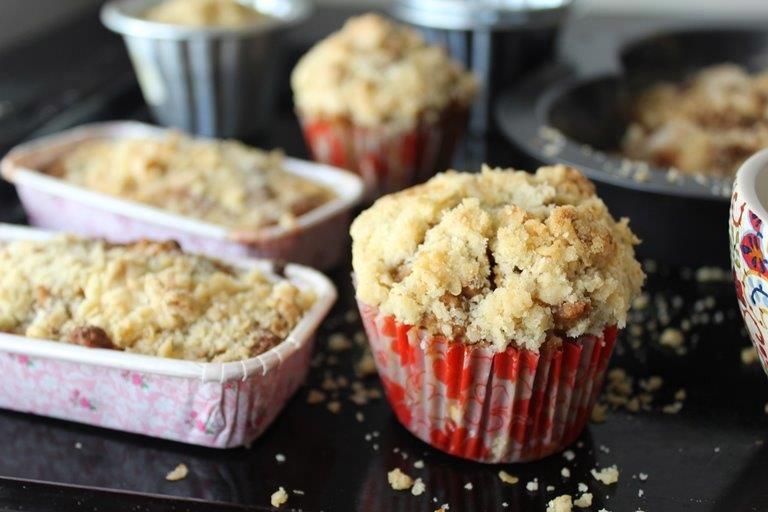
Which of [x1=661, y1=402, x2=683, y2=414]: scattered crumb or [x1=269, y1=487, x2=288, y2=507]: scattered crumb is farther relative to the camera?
[x1=661, y1=402, x2=683, y2=414]: scattered crumb

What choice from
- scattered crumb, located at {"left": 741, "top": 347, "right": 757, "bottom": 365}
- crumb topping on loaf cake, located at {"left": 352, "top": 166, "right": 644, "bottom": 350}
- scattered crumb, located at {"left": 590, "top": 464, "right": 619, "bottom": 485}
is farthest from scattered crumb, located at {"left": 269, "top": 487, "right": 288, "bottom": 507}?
scattered crumb, located at {"left": 741, "top": 347, "right": 757, "bottom": 365}

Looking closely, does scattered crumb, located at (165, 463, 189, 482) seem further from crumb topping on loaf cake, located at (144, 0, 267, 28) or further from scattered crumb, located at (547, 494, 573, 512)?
crumb topping on loaf cake, located at (144, 0, 267, 28)

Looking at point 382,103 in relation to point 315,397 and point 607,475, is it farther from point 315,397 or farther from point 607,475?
point 607,475

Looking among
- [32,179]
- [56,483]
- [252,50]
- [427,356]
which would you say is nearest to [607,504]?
[427,356]

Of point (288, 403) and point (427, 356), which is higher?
point (427, 356)

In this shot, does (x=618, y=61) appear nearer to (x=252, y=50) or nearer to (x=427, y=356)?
(x=252, y=50)

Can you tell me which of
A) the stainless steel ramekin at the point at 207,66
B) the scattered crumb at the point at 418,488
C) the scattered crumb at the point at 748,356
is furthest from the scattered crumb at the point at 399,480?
the stainless steel ramekin at the point at 207,66
